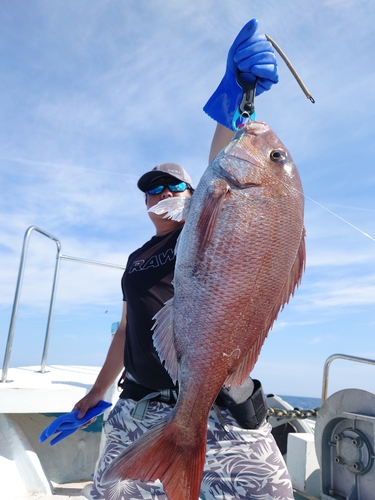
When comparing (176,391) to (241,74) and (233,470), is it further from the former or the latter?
(241,74)

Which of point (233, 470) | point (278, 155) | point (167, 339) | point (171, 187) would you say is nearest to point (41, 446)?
point (233, 470)

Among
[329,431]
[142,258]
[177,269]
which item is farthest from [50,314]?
[177,269]

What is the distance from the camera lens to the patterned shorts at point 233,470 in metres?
2.18

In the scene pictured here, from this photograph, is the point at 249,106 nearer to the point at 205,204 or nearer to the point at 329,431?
the point at 205,204

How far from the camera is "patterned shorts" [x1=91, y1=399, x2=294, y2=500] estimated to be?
218cm

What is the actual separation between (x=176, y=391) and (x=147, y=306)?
52 cm

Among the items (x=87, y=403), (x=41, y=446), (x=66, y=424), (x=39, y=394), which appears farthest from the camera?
(x=41, y=446)

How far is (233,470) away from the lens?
222 centimetres

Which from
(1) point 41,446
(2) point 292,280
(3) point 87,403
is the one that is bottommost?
(1) point 41,446

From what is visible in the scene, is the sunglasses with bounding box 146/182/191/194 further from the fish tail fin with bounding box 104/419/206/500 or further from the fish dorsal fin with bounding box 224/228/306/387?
the fish tail fin with bounding box 104/419/206/500

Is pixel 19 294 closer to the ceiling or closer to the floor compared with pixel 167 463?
closer to the ceiling

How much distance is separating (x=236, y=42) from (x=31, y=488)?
4400 millimetres

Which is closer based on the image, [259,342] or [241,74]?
[259,342]

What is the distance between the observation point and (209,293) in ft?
5.62
